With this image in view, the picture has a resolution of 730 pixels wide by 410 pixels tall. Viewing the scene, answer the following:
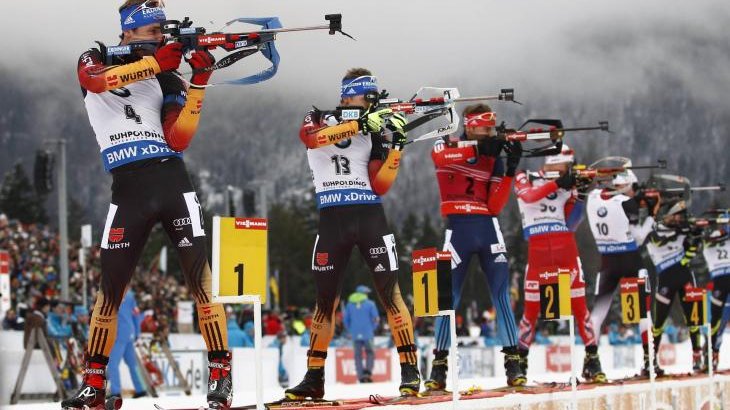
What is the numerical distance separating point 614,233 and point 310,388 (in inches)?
242

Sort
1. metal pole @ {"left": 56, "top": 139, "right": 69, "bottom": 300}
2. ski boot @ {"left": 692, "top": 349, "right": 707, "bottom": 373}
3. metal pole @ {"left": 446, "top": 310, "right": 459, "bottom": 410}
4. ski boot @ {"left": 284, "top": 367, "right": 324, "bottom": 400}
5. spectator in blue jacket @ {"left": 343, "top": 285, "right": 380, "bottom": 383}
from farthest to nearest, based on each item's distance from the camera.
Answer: metal pole @ {"left": 56, "top": 139, "right": 69, "bottom": 300}
spectator in blue jacket @ {"left": 343, "top": 285, "right": 380, "bottom": 383}
ski boot @ {"left": 692, "top": 349, "right": 707, "bottom": 373}
ski boot @ {"left": 284, "top": 367, "right": 324, "bottom": 400}
metal pole @ {"left": 446, "top": 310, "right": 459, "bottom": 410}

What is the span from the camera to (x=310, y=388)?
25.9 ft

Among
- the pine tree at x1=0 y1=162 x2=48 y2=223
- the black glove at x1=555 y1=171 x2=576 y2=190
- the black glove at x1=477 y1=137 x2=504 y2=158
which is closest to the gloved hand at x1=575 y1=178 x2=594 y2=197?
the black glove at x1=555 y1=171 x2=576 y2=190

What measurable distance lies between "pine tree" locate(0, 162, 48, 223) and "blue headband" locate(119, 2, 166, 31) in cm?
7784

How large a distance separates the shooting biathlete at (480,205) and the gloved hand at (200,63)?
3.86m

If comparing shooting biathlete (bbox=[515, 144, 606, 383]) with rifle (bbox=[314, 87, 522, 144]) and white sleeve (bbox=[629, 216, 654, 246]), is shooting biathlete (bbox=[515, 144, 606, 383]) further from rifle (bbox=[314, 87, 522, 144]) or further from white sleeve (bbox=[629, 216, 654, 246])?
rifle (bbox=[314, 87, 522, 144])

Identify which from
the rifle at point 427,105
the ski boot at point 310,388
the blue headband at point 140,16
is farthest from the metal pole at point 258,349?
the rifle at point 427,105

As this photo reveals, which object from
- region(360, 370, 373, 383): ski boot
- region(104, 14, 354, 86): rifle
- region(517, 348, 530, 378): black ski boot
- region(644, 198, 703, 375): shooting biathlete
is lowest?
region(360, 370, 373, 383): ski boot

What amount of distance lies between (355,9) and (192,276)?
2408 inches

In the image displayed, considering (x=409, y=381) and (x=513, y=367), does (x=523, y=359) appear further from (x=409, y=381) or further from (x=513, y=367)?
(x=409, y=381)

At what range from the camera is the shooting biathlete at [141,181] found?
6293 millimetres

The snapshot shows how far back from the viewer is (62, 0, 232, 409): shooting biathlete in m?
6.29

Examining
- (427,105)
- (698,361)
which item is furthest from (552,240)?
(698,361)

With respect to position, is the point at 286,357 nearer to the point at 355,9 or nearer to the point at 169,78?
the point at 169,78
